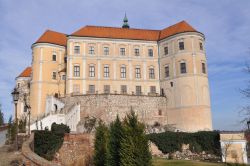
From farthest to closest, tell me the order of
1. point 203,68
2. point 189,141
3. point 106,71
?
point 106,71 → point 203,68 → point 189,141

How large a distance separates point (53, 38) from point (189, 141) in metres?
29.0

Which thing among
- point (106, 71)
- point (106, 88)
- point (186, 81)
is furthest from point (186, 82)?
point (106, 71)

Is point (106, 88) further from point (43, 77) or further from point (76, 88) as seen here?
point (43, 77)

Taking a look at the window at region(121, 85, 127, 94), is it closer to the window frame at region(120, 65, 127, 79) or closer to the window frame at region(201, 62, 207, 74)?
the window frame at region(120, 65, 127, 79)

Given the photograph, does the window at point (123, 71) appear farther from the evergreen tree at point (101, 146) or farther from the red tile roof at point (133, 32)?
the evergreen tree at point (101, 146)

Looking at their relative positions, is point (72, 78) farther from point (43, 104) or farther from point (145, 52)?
point (145, 52)

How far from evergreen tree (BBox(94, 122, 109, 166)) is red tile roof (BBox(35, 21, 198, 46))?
1290 inches

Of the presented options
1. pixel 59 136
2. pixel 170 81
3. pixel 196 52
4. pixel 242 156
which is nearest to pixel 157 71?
pixel 170 81

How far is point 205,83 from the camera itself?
49.0 m

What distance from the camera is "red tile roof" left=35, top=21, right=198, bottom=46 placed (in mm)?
52125

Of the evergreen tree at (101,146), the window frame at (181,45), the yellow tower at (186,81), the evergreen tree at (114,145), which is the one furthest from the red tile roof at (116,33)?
the evergreen tree at (114,145)

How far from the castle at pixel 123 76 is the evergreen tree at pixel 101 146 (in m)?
24.4

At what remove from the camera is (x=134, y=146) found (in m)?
13.5

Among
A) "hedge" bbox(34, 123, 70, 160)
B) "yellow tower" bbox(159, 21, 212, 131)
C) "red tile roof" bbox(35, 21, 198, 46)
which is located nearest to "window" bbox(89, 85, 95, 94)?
"red tile roof" bbox(35, 21, 198, 46)
